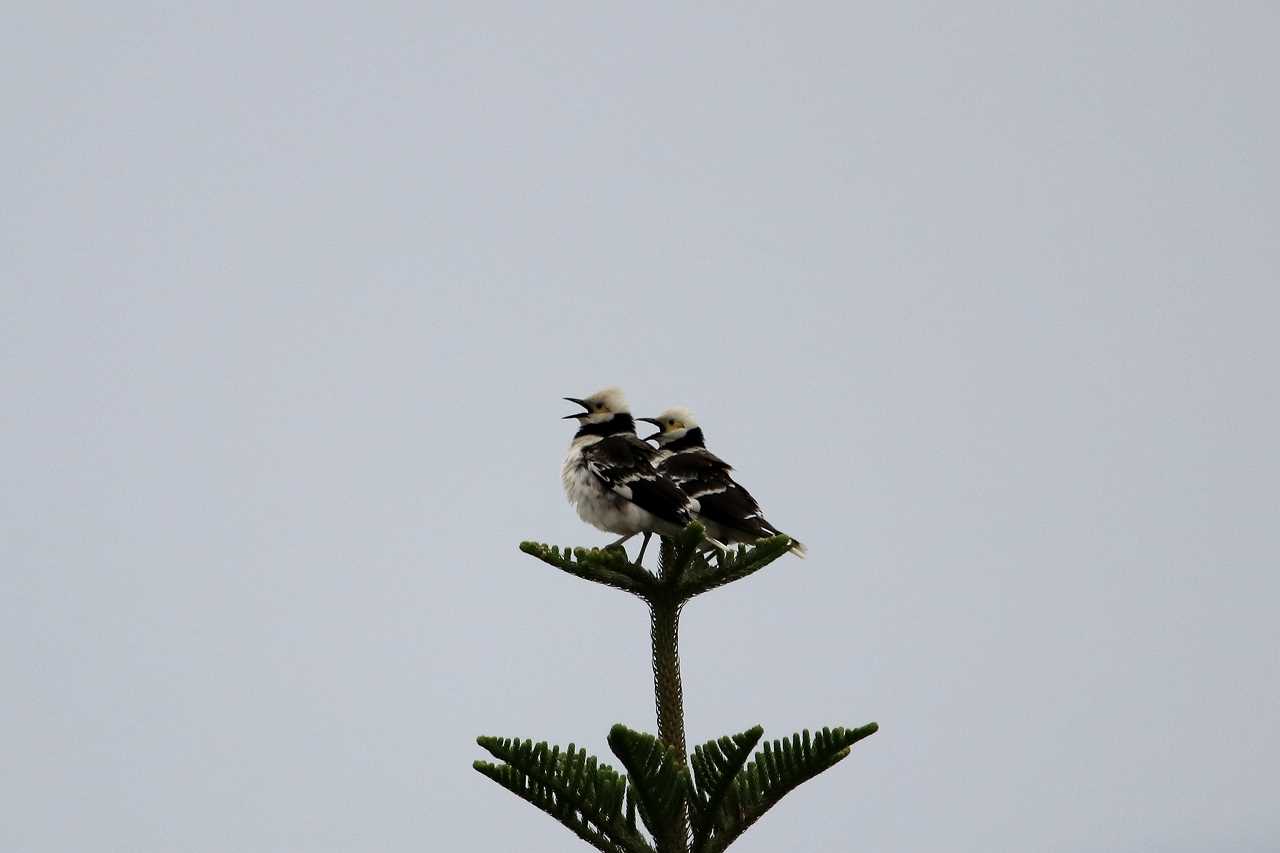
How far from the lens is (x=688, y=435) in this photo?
17.1 m

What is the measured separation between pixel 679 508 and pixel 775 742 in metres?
3.54

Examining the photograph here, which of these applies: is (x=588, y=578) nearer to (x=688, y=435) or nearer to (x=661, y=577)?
(x=661, y=577)

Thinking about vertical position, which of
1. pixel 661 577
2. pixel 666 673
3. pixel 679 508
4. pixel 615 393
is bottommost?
pixel 666 673

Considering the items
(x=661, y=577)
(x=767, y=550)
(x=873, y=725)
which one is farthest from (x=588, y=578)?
(x=873, y=725)

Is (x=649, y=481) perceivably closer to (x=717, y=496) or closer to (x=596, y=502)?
(x=596, y=502)

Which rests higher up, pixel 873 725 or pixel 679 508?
pixel 679 508

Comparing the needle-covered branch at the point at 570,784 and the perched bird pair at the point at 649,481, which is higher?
the perched bird pair at the point at 649,481

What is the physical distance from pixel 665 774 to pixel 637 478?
13.5 feet

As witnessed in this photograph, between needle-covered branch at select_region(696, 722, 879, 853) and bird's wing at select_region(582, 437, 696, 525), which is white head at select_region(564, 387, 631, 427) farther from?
needle-covered branch at select_region(696, 722, 879, 853)

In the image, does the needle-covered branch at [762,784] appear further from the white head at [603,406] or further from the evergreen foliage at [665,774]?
the white head at [603,406]

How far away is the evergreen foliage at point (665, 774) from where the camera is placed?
876 cm

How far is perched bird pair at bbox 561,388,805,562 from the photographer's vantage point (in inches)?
488

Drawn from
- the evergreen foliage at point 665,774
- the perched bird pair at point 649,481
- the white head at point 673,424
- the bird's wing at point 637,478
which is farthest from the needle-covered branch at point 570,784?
the white head at point 673,424

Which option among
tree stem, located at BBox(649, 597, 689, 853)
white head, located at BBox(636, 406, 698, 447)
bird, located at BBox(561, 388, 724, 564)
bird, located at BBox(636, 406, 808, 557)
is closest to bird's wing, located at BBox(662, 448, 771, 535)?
bird, located at BBox(636, 406, 808, 557)
